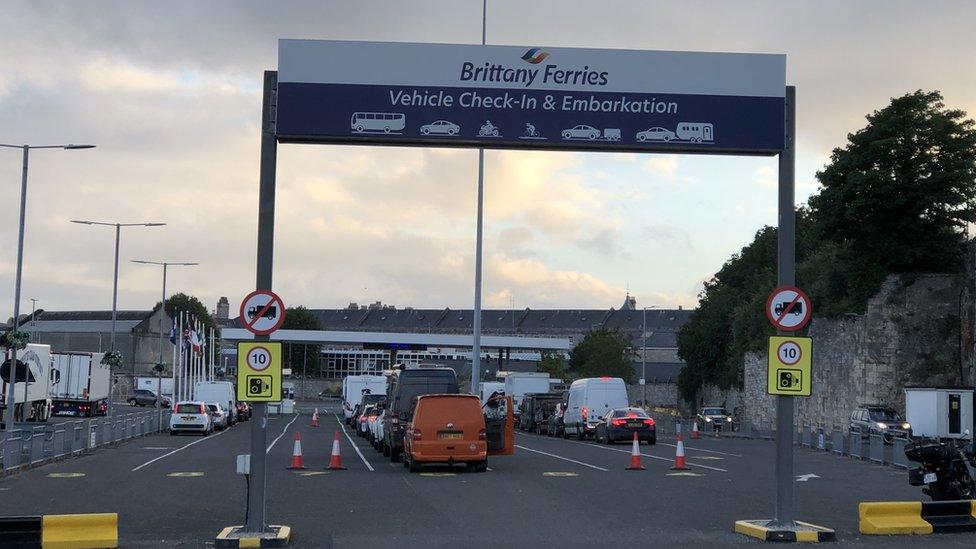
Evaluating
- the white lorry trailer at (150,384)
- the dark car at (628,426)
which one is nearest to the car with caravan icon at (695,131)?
the dark car at (628,426)

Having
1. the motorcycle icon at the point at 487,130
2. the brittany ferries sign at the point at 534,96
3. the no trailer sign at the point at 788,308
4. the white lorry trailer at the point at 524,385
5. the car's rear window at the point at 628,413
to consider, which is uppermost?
the brittany ferries sign at the point at 534,96

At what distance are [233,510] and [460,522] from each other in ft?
13.2

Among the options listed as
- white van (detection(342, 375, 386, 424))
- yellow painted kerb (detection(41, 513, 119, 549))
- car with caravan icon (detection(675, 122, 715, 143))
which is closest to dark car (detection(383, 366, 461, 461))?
car with caravan icon (detection(675, 122, 715, 143))

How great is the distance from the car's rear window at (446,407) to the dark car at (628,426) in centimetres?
1678

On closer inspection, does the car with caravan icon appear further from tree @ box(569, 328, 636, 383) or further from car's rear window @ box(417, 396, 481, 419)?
tree @ box(569, 328, 636, 383)

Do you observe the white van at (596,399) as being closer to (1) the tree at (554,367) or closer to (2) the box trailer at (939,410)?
(2) the box trailer at (939,410)

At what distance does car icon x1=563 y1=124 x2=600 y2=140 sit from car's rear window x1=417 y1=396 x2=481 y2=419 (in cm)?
1269

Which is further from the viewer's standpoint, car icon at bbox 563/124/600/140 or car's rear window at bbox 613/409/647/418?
car's rear window at bbox 613/409/647/418

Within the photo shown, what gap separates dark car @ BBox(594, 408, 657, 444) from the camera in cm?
4372

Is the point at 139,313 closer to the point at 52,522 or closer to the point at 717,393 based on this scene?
the point at 717,393

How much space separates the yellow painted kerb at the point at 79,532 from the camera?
542 inches

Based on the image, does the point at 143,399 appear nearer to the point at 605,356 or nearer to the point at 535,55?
the point at 605,356

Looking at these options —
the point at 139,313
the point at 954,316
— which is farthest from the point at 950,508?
the point at 139,313

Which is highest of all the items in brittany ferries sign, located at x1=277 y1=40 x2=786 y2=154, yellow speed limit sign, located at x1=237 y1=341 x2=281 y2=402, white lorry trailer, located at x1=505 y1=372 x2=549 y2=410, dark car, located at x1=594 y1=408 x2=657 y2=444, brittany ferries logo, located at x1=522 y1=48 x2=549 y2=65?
brittany ferries logo, located at x1=522 y1=48 x2=549 y2=65
